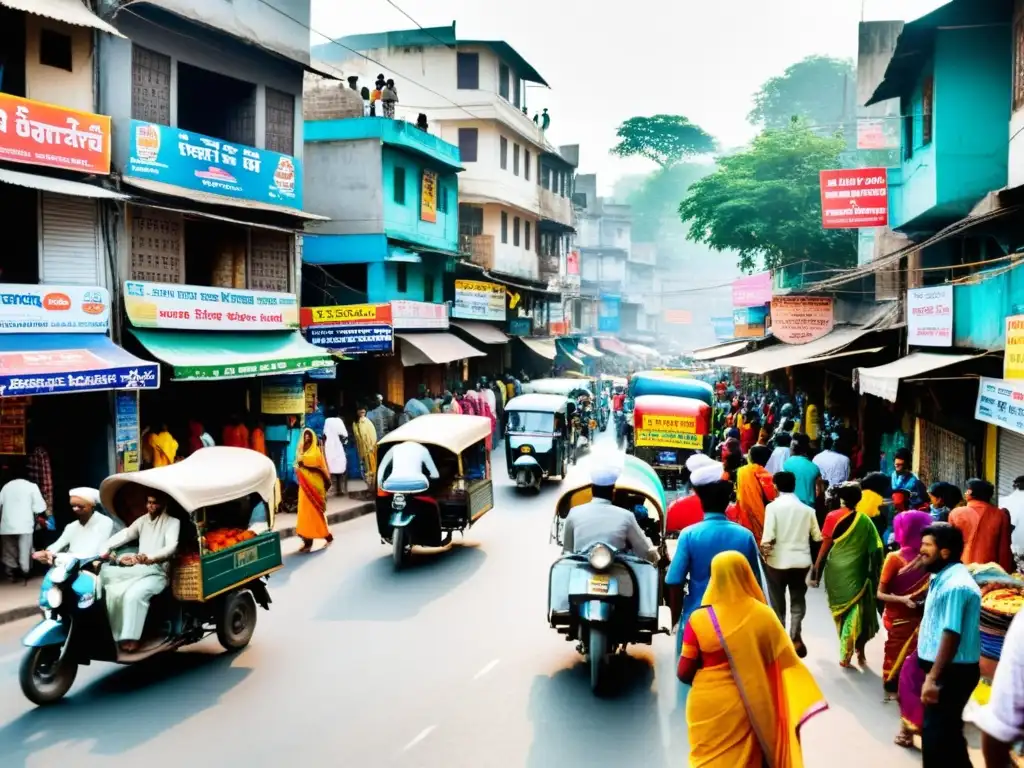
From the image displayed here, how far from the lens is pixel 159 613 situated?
318 inches

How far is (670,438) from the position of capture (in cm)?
1870

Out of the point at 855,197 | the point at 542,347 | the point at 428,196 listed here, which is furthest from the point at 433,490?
the point at 542,347

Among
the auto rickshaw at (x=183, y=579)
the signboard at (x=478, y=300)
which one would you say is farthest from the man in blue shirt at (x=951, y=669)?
Answer: the signboard at (x=478, y=300)

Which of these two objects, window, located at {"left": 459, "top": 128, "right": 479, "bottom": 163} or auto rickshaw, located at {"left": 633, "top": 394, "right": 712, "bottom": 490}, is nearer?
auto rickshaw, located at {"left": 633, "top": 394, "right": 712, "bottom": 490}

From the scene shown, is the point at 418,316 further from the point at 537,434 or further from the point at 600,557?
the point at 600,557

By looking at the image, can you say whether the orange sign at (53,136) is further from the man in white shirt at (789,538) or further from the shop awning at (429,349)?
the shop awning at (429,349)

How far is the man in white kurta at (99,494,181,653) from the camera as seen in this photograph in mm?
7562

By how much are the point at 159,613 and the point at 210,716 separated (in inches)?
49.4

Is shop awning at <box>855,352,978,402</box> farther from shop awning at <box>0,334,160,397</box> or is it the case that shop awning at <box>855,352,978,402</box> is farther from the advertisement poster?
the advertisement poster

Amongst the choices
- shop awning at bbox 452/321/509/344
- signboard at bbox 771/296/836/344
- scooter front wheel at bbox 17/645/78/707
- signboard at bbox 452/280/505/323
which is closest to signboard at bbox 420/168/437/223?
signboard at bbox 452/280/505/323

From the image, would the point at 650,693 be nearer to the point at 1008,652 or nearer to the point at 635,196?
the point at 1008,652

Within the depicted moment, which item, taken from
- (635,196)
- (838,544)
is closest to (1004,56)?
(838,544)

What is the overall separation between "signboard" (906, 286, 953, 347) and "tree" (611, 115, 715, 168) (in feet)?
194

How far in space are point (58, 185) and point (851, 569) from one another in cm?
1116
